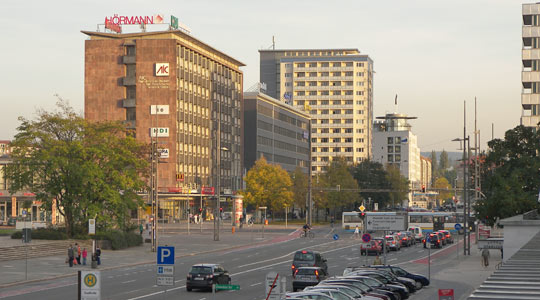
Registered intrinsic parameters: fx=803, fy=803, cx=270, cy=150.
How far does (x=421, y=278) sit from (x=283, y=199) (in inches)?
3558

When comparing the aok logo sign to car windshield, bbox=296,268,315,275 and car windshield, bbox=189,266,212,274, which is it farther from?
car windshield, bbox=296,268,315,275

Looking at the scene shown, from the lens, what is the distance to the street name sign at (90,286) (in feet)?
73.6

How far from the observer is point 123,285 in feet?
142

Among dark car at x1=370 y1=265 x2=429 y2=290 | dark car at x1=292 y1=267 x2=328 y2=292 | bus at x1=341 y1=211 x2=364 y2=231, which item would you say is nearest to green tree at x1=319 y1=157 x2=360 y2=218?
bus at x1=341 y1=211 x2=364 y2=231

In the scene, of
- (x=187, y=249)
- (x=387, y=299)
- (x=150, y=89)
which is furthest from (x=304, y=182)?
(x=387, y=299)

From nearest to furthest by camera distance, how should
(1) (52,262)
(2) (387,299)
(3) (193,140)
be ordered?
(2) (387,299) < (1) (52,262) < (3) (193,140)

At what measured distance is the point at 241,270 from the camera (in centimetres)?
5444

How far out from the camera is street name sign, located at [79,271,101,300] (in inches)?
883

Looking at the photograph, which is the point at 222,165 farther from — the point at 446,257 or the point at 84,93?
the point at 446,257

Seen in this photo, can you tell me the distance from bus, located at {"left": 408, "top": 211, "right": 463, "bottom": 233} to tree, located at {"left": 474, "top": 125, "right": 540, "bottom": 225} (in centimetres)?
3669

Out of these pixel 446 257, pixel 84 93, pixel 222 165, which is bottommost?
pixel 446 257

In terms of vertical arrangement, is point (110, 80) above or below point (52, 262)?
above

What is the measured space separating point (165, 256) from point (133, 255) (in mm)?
45962

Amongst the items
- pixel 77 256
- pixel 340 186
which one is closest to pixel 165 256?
pixel 77 256
